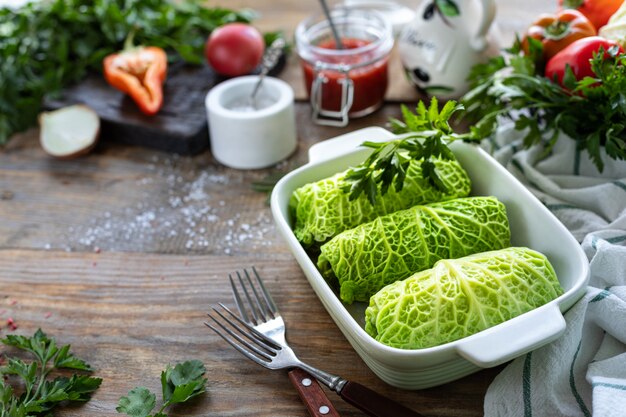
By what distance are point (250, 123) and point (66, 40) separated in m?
1.02

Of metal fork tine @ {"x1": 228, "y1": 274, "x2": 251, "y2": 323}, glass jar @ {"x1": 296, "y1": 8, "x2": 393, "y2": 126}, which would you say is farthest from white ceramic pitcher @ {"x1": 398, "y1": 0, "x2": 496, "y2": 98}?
metal fork tine @ {"x1": 228, "y1": 274, "x2": 251, "y2": 323}

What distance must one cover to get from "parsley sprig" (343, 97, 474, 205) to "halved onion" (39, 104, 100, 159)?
1.23m

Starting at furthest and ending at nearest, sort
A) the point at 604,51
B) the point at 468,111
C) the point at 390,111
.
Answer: the point at 390,111, the point at 468,111, the point at 604,51

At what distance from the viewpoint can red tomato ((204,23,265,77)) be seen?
275 cm

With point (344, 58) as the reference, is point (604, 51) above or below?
above

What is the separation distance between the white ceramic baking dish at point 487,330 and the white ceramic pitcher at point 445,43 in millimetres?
644

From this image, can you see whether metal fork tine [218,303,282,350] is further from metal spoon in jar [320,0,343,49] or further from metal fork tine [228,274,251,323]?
metal spoon in jar [320,0,343,49]

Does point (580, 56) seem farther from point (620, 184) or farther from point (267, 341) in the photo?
point (267, 341)

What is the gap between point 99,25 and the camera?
3002 millimetres

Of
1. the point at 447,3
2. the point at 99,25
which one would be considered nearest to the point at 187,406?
the point at 447,3

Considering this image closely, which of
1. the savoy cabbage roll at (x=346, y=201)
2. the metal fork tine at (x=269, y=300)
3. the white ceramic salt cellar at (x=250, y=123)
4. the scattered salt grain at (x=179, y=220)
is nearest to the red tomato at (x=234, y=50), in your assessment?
the white ceramic salt cellar at (x=250, y=123)

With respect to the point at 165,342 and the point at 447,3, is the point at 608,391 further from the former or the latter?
the point at 447,3

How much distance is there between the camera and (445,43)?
2584mm

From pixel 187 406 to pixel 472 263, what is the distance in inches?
29.8
